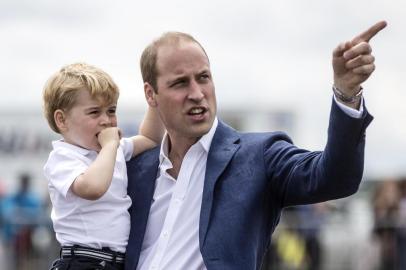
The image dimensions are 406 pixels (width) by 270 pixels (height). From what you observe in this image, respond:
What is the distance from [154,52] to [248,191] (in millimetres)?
784

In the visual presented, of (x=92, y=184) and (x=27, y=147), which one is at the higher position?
(x=92, y=184)

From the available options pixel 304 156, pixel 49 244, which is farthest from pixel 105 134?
pixel 49 244

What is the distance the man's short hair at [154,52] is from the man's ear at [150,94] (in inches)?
0.8

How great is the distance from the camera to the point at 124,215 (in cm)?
528

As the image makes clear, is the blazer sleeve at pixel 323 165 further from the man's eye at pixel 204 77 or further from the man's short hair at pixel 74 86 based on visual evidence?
the man's short hair at pixel 74 86

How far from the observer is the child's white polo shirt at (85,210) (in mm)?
5211

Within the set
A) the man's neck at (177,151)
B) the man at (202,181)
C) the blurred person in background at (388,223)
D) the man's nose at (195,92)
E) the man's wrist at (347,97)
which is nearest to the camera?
the man's wrist at (347,97)

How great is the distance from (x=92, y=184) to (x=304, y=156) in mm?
924

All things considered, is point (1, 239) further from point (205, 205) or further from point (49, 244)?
point (205, 205)

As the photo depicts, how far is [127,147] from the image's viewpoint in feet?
18.2

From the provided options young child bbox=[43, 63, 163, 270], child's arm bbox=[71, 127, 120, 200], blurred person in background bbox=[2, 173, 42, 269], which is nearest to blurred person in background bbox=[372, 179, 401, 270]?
blurred person in background bbox=[2, 173, 42, 269]

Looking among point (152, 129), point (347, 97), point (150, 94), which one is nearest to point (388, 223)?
point (152, 129)

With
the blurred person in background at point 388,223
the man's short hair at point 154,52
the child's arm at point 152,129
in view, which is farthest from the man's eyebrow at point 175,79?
the blurred person in background at point 388,223

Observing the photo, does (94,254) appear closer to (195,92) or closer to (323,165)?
(195,92)
